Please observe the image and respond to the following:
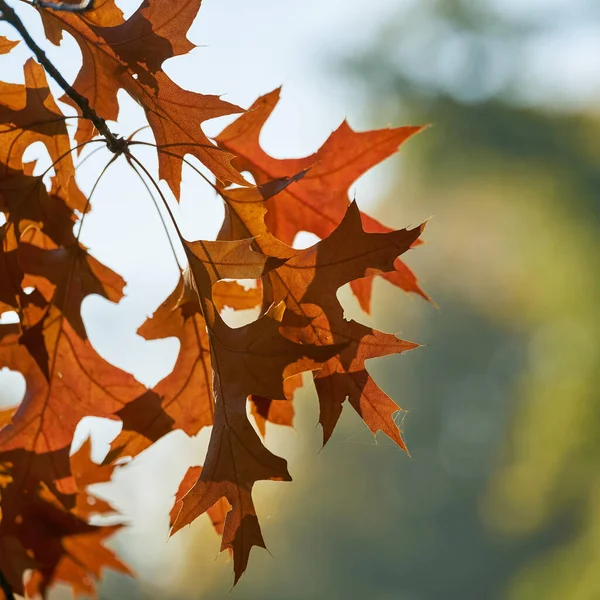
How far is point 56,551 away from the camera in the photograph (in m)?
0.88

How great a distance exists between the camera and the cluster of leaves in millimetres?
611

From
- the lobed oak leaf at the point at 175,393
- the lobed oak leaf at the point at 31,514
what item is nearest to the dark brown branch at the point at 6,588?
the lobed oak leaf at the point at 31,514

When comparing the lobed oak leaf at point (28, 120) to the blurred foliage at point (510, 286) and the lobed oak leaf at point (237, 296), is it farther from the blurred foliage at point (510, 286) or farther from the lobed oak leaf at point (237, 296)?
the blurred foliage at point (510, 286)

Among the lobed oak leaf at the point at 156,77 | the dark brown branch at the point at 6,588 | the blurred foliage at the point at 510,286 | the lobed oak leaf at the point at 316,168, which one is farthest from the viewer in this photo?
the blurred foliage at the point at 510,286

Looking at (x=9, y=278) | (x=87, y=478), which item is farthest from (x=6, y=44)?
(x=87, y=478)

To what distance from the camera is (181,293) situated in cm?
71

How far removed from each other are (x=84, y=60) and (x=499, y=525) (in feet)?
24.9

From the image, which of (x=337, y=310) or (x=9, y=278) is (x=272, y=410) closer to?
(x=337, y=310)

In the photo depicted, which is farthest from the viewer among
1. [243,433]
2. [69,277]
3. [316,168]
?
[316,168]

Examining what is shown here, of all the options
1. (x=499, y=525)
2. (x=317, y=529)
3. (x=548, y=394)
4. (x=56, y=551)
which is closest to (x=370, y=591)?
(x=317, y=529)

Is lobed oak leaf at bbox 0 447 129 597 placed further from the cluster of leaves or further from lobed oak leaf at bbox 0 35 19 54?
lobed oak leaf at bbox 0 35 19 54

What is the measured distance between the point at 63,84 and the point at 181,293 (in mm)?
216

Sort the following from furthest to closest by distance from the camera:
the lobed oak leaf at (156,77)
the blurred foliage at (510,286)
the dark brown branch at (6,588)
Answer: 1. the blurred foliage at (510,286)
2. the dark brown branch at (6,588)
3. the lobed oak leaf at (156,77)

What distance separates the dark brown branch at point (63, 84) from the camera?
0.61m
